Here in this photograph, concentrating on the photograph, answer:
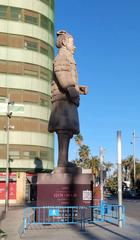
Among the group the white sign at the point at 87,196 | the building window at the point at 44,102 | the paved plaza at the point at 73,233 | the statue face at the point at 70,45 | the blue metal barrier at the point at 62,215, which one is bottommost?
the paved plaza at the point at 73,233

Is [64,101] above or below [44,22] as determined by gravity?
below

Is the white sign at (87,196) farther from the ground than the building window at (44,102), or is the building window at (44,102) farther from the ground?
the building window at (44,102)

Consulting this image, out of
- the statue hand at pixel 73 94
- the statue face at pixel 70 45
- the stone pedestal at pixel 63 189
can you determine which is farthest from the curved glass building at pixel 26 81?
the stone pedestal at pixel 63 189

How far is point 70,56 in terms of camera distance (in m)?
16.7

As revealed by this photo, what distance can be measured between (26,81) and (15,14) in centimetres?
756

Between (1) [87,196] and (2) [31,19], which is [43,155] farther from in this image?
(1) [87,196]

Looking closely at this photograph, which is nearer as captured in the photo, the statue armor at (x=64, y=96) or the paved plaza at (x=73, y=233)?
the paved plaza at (x=73, y=233)

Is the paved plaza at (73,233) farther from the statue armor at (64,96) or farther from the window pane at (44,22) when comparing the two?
the window pane at (44,22)

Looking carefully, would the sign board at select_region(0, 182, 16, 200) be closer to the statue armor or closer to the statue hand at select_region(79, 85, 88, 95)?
the statue armor

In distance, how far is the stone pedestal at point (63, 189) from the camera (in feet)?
50.4

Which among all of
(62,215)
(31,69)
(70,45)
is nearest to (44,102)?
(31,69)

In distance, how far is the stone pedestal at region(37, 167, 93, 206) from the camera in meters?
15.4

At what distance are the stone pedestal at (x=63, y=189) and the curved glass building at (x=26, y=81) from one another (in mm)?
31582

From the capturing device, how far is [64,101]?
1622cm
